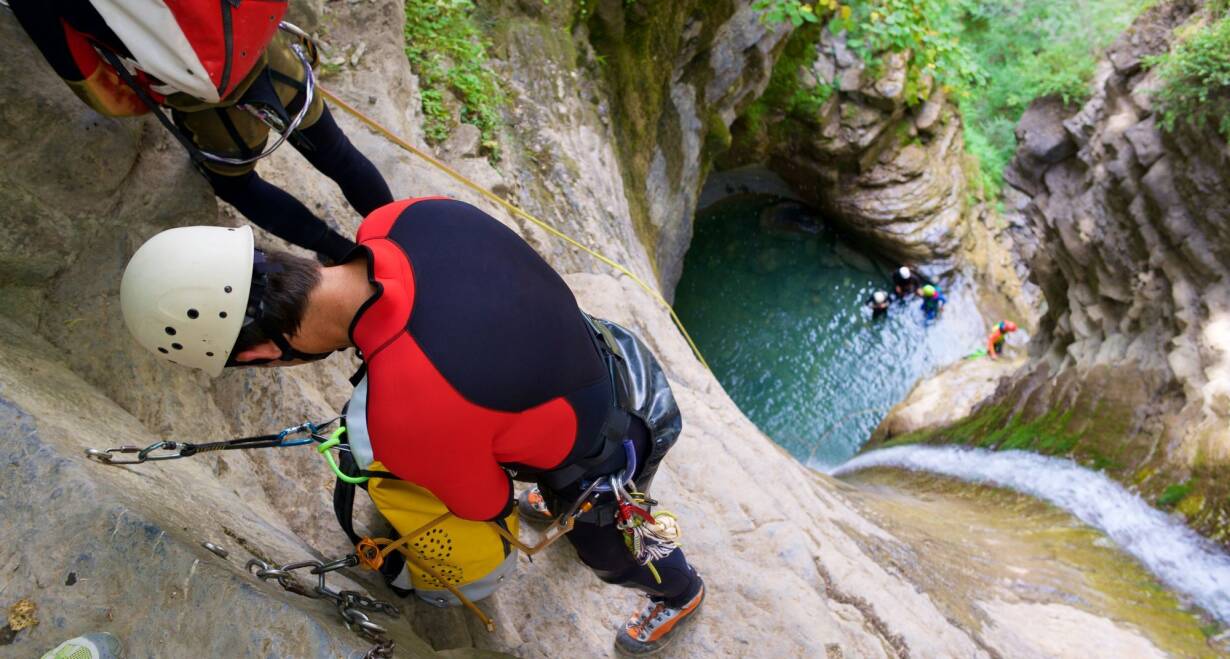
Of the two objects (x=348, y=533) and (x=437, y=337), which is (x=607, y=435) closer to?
(x=437, y=337)

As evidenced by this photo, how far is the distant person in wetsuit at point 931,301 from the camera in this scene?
45.6ft

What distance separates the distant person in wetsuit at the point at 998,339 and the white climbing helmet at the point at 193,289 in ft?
44.2

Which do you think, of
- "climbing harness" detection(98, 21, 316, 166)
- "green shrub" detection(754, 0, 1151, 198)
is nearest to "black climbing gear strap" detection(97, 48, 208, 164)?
"climbing harness" detection(98, 21, 316, 166)

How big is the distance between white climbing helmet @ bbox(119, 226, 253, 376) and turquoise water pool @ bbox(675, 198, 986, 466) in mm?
11968

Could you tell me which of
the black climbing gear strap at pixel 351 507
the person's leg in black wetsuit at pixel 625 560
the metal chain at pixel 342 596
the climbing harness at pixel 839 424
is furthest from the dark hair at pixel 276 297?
the climbing harness at pixel 839 424

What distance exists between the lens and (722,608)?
3113 mm

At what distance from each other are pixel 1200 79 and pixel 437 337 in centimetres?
861

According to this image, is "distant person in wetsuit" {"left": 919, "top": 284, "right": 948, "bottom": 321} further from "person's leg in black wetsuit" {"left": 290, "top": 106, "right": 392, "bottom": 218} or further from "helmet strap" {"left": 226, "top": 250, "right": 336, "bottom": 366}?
"helmet strap" {"left": 226, "top": 250, "right": 336, "bottom": 366}

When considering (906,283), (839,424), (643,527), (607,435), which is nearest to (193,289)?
(607,435)

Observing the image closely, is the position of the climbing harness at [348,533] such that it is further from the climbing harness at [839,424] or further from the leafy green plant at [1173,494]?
the climbing harness at [839,424]

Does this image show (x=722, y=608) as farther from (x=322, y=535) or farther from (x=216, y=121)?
(x=216, y=121)

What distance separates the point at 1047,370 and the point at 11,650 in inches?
404

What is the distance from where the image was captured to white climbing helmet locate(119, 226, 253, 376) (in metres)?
1.54

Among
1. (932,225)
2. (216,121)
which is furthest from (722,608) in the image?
(932,225)
